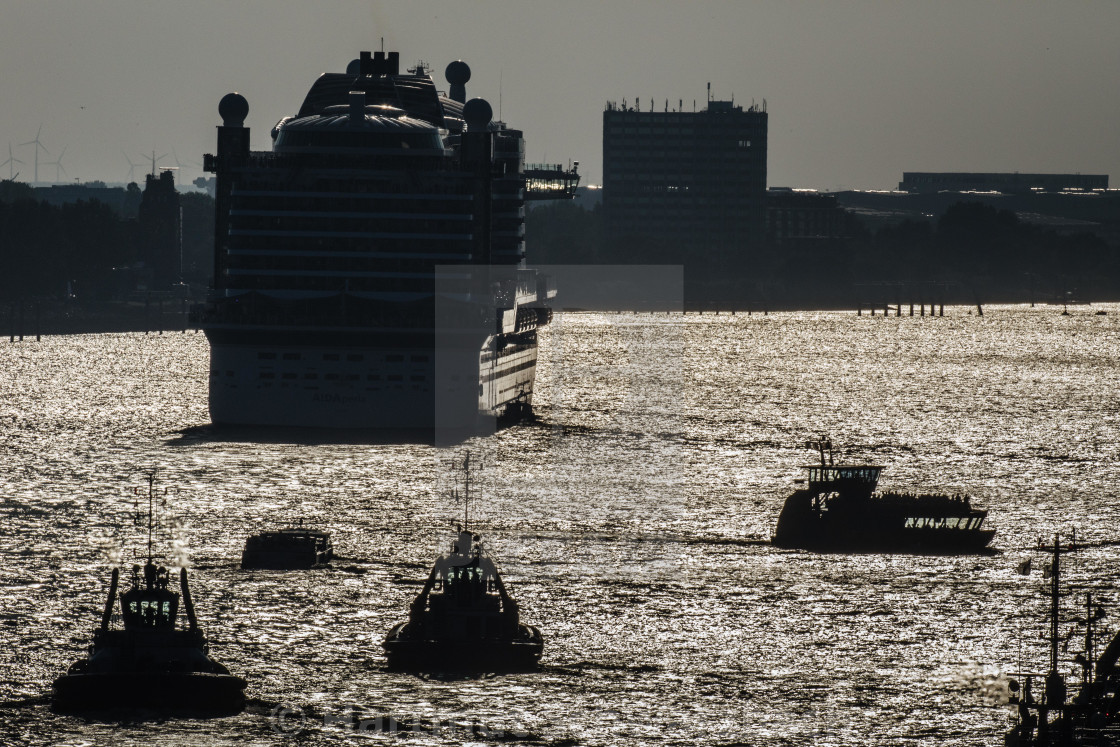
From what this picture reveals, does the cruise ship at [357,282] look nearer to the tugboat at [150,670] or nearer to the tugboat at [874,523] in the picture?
the tugboat at [874,523]

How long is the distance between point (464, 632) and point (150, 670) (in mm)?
10129

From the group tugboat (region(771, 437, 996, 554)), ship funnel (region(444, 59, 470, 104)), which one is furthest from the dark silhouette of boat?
ship funnel (region(444, 59, 470, 104))

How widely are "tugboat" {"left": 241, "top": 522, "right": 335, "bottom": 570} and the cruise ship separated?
4457 centimetres

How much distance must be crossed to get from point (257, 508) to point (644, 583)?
25.5 metres

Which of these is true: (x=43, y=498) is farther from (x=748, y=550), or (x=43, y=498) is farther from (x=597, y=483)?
(x=748, y=550)

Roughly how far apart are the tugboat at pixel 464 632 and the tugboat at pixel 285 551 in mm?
13754

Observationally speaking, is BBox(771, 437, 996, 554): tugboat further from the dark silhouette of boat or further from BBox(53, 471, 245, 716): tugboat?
the dark silhouette of boat

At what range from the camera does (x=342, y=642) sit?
65312 mm

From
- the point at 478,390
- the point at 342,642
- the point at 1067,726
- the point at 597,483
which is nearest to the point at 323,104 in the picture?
the point at 478,390

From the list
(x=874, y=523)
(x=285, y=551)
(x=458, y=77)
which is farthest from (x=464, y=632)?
(x=458, y=77)

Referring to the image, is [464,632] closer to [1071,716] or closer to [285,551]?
[285,551]

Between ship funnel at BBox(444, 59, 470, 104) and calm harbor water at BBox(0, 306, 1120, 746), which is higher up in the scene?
ship funnel at BBox(444, 59, 470, 104)

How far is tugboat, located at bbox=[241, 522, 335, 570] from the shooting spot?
257ft

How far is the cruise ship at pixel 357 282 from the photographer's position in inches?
4951
